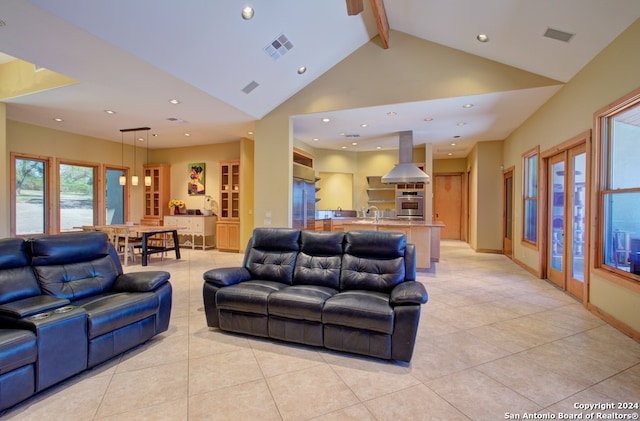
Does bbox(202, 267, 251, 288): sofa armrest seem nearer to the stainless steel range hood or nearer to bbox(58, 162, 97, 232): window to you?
the stainless steel range hood

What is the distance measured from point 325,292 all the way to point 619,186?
342 centimetres

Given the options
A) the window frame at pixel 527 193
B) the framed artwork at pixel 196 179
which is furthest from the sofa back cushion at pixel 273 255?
the framed artwork at pixel 196 179

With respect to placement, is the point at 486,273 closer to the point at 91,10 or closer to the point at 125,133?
the point at 91,10

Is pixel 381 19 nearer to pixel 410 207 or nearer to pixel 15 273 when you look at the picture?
pixel 15 273

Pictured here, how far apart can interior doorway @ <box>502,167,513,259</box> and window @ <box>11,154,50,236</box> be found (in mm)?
11063

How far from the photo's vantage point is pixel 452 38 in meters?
4.76

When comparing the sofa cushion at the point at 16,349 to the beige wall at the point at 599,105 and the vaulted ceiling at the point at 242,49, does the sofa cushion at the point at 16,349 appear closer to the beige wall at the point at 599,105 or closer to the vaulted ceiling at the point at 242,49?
the vaulted ceiling at the point at 242,49

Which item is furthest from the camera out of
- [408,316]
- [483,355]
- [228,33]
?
[228,33]

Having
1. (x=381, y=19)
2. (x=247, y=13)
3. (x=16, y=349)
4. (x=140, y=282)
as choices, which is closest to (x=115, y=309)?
(x=140, y=282)

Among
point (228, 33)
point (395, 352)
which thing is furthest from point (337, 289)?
point (228, 33)

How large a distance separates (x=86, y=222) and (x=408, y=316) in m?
8.97

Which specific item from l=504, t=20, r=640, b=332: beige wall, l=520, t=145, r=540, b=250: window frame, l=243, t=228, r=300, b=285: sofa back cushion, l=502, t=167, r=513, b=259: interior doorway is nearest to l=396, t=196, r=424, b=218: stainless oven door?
l=502, t=167, r=513, b=259: interior doorway

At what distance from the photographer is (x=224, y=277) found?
3.16 metres

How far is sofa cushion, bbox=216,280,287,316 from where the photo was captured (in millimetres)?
2889
